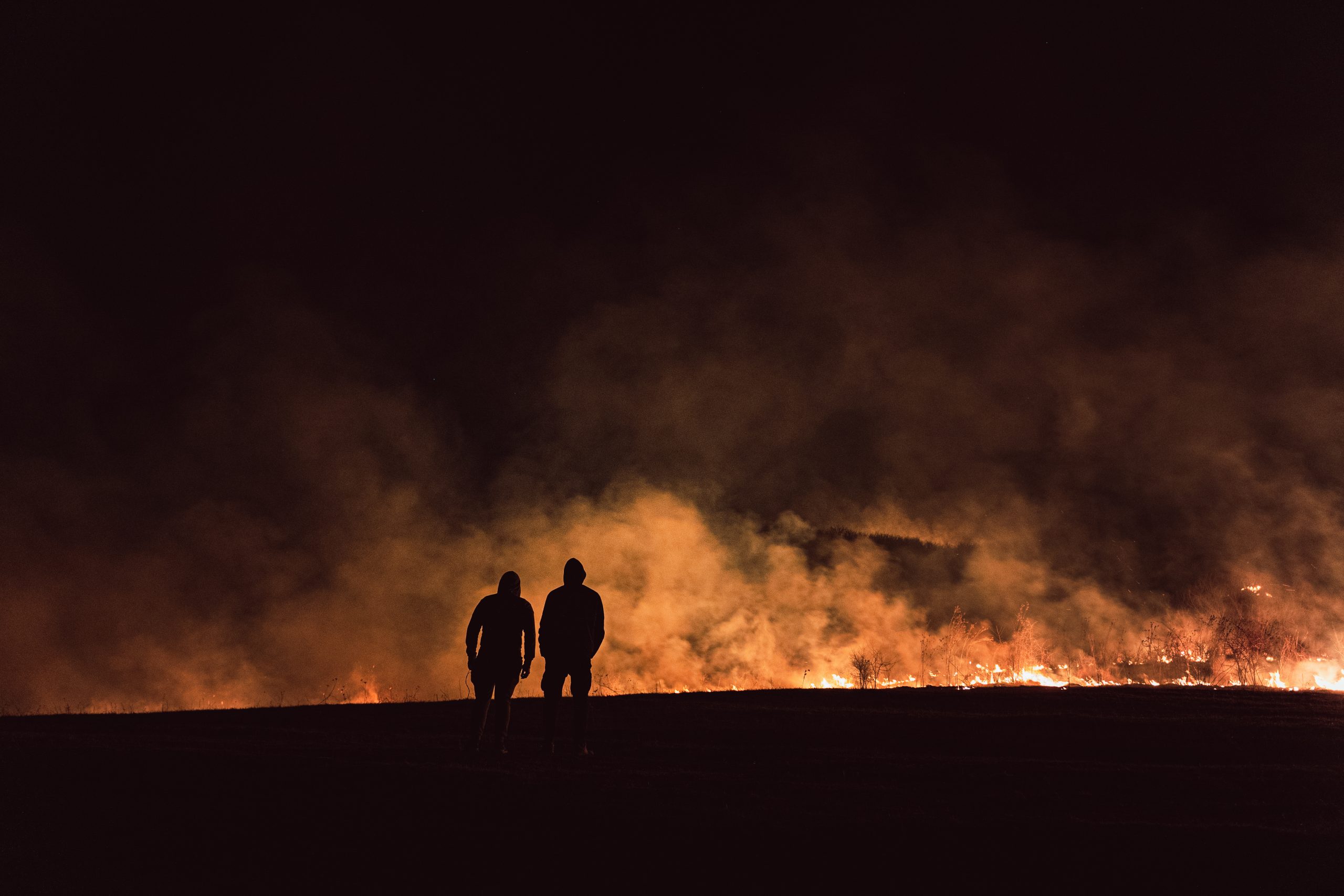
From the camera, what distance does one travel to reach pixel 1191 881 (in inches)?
162

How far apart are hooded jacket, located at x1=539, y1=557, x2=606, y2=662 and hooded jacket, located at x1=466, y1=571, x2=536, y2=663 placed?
166 millimetres

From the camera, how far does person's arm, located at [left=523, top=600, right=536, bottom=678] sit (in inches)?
311

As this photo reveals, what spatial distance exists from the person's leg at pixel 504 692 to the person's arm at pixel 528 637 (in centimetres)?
12

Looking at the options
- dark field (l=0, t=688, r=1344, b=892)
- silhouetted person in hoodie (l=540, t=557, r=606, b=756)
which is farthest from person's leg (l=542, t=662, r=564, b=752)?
dark field (l=0, t=688, r=1344, b=892)

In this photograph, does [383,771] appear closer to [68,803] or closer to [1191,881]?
[68,803]

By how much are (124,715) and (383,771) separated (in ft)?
27.3

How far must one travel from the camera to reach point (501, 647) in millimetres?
8023

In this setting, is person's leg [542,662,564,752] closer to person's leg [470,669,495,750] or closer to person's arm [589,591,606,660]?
person's arm [589,591,606,660]

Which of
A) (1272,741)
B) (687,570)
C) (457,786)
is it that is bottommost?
(457,786)

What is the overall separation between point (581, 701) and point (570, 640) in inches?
22.8

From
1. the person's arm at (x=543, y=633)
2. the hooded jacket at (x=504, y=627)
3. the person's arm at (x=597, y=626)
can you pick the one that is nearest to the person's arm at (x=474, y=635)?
the hooded jacket at (x=504, y=627)

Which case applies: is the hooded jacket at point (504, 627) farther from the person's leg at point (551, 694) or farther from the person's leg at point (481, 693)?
the person's leg at point (551, 694)

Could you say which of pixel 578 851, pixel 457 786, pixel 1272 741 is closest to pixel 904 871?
pixel 578 851

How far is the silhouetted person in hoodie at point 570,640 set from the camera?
8078 mm
